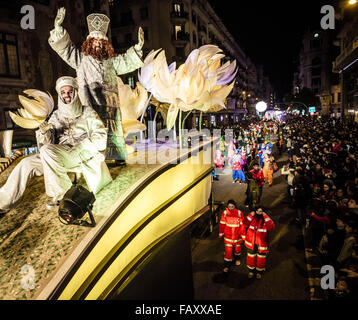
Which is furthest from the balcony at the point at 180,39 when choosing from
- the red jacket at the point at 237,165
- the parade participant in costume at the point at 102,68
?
the parade participant in costume at the point at 102,68

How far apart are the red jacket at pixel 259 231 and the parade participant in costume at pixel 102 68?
3511mm

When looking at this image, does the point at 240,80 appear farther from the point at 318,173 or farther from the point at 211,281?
the point at 211,281

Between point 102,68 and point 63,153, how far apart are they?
2.30 metres

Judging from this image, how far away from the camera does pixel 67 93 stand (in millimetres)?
4305

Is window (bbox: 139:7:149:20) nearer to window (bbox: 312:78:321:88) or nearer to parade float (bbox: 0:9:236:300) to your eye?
parade float (bbox: 0:9:236:300)

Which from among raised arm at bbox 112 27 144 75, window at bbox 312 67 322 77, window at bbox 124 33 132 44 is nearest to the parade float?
raised arm at bbox 112 27 144 75

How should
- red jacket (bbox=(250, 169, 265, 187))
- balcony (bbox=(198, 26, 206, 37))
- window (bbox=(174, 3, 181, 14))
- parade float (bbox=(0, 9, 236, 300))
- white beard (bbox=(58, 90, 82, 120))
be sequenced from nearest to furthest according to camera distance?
parade float (bbox=(0, 9, 236, 300))
white beard (bbox=(58, 90, 82, 120))
red jacket (bbox=(250, 169, 265, 187))
window (bbox=(174, 3, 181, 14))
balcony (bbox=(198, 26, 206, 37))

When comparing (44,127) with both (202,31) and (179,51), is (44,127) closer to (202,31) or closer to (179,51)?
(179,51)

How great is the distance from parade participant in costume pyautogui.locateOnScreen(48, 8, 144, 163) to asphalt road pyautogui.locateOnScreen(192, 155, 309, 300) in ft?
12.4

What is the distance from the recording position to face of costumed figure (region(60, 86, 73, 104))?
4.24 m

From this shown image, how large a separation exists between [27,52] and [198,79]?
11928mm

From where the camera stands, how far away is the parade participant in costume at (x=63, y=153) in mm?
3869

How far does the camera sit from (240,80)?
71.9m

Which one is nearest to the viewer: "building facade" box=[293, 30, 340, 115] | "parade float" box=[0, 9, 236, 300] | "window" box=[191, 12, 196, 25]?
"parade float" box=[0, 9, 236, 300]
